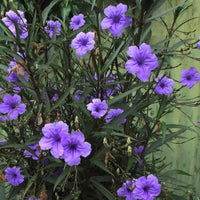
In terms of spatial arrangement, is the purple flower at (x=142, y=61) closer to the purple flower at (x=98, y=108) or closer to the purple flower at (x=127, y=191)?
the purple flower at (x=98, y=108)

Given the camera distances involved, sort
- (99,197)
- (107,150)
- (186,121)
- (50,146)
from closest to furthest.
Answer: (50,146) → (107,150) → (99,197) → (186,121)

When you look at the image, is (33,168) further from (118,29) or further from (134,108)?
(118,29)

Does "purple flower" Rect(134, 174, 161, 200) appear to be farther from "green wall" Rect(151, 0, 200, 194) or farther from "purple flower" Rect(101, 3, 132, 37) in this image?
"green wall" Rect(151, 0, 200, 194)

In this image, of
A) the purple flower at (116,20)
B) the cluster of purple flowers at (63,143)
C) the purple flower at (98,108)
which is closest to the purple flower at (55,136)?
the cluster of purple flowers at (63,143)

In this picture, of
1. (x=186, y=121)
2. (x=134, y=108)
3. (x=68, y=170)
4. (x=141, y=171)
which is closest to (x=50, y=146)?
(x=68, y=170)

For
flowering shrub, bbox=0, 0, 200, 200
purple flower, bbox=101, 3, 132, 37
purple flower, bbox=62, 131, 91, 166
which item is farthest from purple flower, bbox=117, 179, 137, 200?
purple flower, bbox=101, 3, 132, 37
